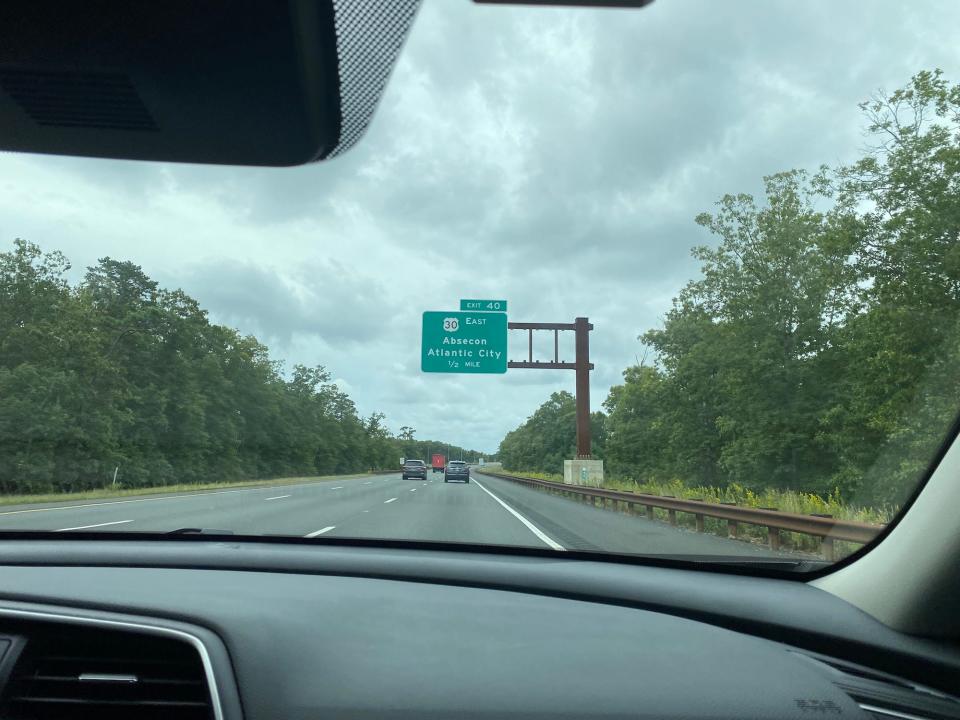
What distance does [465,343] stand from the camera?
51.8ft

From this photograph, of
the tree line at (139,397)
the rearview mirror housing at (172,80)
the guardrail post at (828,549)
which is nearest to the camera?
the rearview mirror housing at (172,80)

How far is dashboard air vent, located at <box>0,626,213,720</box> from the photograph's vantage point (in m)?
2.10

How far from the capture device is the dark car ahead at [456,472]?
→ 1697 inches

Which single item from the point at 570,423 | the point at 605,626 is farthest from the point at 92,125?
the point at 570,423

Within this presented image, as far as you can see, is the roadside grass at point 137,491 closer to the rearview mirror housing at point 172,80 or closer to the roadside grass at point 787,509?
the roadside grass at point 787,509

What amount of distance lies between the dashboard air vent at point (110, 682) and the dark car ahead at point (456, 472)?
1603 inches

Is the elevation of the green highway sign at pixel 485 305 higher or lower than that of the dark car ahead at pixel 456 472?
higher

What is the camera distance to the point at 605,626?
2359 mm

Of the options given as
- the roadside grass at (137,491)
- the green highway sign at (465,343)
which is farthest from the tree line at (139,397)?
the green highway sign at (465,343)

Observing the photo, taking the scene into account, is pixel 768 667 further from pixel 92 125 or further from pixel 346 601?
pixel 92 125

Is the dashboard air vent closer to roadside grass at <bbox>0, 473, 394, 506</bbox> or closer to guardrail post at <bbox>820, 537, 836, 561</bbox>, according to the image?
Answer: guardrail post at <bbox>820, 537, 836, 561</bbox>

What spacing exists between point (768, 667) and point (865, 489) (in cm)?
172

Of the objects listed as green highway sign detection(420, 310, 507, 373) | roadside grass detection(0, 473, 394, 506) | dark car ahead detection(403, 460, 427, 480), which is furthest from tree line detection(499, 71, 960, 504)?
dark car ahead detection(403, 460, 427, 480)

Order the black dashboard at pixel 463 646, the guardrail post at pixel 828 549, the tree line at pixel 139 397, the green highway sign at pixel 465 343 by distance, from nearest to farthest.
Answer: the black dashboard at pixel 463 646 → the guardrail post at pixel 828 549 → the tree line at pixel 139 397 → the green highway sign at pixel 465 343
